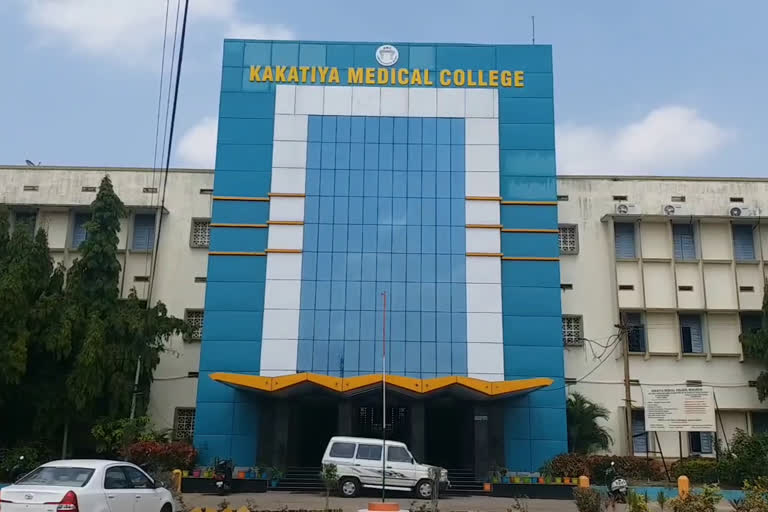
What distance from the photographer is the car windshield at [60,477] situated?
11547mm

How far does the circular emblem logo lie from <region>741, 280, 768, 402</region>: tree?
1583 centimetres

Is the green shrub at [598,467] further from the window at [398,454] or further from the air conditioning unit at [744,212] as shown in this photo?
the air conditioning unit at [744,212]

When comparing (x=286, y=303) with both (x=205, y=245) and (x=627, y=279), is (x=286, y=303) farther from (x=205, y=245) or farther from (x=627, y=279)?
(x=627, y=279)

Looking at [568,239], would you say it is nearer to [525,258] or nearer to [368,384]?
[525,258]

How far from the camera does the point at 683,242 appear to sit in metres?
30.4

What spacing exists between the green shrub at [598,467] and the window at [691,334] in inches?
221

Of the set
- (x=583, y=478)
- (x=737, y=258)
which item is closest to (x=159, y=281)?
(x=583, y=478)

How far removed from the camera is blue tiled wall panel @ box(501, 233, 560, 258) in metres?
27.6

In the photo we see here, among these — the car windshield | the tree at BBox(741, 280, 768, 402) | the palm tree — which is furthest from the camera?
the tree at BBox(741, 280, 768, 402)

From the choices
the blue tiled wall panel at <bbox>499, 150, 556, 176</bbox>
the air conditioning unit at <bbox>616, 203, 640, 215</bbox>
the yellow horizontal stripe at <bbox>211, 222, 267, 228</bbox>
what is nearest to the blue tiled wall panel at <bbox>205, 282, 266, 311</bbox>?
the yellow horizontal stripe at <bbox>211, 222, 267, 228</bbox>

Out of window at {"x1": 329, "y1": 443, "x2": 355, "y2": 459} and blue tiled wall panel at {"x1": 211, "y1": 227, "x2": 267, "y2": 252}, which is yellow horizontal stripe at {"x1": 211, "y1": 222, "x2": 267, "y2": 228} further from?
window at {"x1": 329, "y1": 443, "x2": 355, "y2": 459}

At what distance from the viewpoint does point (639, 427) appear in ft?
94.3

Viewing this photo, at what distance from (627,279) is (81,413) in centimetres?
1973

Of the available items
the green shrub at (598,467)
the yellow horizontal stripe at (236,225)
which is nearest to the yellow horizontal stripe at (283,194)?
the yellow horizontal stripe at (236,225)
